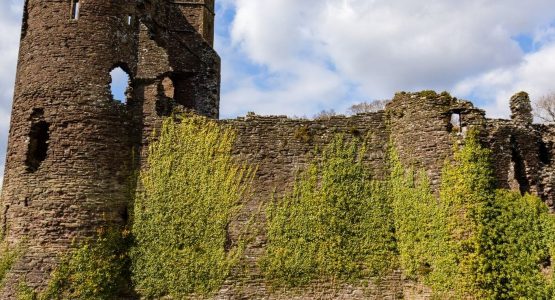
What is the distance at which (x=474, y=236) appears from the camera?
13391 millimetres

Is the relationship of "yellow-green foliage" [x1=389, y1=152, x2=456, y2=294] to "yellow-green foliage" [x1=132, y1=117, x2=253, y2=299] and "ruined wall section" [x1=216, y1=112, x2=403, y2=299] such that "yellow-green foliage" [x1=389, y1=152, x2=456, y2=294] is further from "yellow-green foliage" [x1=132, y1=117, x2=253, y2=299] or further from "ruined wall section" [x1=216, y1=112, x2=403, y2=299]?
"yellow-green foliage" [x1=132, y1=117, x2=253, y2=299]

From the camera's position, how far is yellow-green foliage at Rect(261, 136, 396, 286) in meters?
15.0

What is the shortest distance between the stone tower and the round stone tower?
0.03 metres

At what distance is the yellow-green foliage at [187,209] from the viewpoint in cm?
1481

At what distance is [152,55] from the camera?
17.5 meters

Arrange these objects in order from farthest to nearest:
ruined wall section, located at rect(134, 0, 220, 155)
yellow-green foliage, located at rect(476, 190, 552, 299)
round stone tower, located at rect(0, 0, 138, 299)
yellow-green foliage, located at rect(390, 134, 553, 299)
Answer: ruined wall section, located at rect(134, 0, 220, 155), round stone tower, located at rect(0, 0, 138, 299), yellow-green foliage, located at rect(390, 134, 553, 299), yellow-green foliage, located at rect(476, 190, 552, 299)

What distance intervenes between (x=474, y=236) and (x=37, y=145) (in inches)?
497

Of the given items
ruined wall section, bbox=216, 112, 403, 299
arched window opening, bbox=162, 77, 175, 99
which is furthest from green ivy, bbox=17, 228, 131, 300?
arched window opening, bbox=162, 77, 175, 99

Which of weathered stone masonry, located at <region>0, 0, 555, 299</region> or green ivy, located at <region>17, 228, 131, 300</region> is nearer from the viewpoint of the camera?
green ivy, located at <region>17, 228, 131, 300</region>

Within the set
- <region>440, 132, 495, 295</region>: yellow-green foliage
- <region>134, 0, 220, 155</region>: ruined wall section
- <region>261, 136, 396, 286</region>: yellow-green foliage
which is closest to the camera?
<region>440, 132, 495, 295</region>: yellow-green foliage

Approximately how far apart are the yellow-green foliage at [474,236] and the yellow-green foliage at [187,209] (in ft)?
16.8

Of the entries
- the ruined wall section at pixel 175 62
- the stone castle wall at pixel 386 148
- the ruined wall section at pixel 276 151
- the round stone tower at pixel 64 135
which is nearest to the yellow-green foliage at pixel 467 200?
the stone castle wall at pixel 386 148

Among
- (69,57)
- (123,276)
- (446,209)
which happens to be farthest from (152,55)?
(446,209)

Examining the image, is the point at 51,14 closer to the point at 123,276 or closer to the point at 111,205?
the point at 111,205
